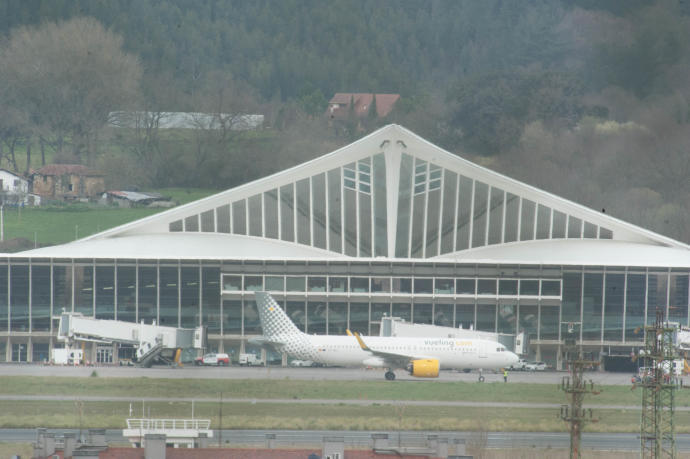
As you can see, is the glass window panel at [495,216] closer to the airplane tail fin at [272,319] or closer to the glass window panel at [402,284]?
the glass window panel at [402,284]

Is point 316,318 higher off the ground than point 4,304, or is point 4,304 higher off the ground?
point 4,304

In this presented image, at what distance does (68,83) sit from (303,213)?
7840 centimetres

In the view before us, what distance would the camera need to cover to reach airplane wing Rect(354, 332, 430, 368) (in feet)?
292

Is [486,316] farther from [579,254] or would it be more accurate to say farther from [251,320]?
[251,320]

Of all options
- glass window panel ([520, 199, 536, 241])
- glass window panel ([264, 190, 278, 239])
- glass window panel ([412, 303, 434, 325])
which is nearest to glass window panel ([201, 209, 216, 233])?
glass window panel ([264, 190, 278, 239])

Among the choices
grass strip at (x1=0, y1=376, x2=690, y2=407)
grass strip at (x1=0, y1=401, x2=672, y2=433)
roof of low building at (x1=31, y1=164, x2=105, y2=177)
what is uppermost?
roof of low building at (x1=31, y1=164, x2=105, y2=177)

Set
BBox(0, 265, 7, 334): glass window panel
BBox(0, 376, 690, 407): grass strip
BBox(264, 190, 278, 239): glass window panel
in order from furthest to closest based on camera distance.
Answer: BBox(264, 190, 278, 239): glass window panel
BBox(0, 265, 7, 334): glass window panel
BBox(0, 376, 690, 407): grass strip

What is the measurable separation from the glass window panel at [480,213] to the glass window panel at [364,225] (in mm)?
7824

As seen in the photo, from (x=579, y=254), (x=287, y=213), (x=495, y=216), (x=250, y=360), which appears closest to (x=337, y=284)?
(x=250, y=360)

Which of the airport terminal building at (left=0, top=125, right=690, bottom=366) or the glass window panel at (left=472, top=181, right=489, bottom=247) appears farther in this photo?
the glass window panel at (left=472, top=181, right=489, bottom=247)

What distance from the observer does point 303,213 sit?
108188mm

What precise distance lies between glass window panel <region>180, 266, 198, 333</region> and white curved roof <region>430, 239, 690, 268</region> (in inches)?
661

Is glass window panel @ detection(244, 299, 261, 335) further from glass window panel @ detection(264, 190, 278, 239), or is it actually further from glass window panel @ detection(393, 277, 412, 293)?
glass window panel @ detection(393, 277, 412, 293)

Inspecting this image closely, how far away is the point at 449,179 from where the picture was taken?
358 feet
